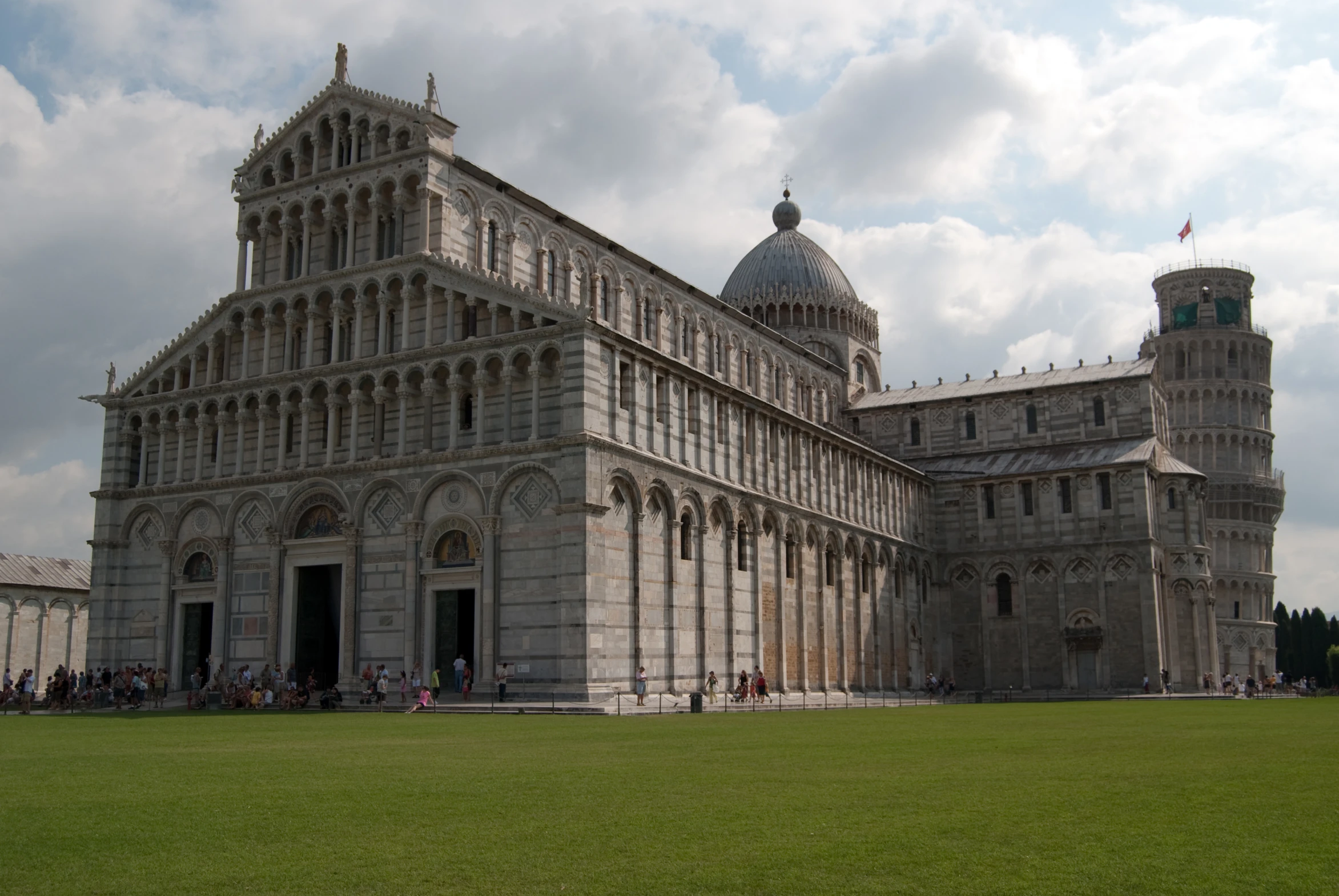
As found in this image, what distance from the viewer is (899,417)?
73500 mm

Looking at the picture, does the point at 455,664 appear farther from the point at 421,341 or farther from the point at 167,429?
the point at 167,429

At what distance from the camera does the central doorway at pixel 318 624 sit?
42656 mm

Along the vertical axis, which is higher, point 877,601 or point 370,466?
point 370,466

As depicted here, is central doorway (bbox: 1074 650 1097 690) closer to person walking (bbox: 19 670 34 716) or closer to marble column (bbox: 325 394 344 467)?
marble column (bbox: 325 394 344 467)

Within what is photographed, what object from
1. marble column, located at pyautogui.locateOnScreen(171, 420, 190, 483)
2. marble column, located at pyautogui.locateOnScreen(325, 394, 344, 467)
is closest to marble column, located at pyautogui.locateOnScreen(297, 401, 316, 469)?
marble column, located at pyautogui.locateOnScreen(325, 394, 344, 467)

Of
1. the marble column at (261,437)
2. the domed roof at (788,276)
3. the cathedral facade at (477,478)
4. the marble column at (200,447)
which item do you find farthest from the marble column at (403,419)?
the domed roof at (788,276)

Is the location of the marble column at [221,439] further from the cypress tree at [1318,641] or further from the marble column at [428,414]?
the cypress tree at [1318,641]

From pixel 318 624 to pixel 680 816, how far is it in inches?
1351

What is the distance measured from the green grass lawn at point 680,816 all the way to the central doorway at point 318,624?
20.8 meters

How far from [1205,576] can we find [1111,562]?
18.5 ft

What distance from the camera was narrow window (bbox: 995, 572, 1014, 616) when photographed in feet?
212

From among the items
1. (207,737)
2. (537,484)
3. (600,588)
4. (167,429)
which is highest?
(167,429)

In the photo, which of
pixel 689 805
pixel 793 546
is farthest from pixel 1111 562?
pixel 689 805

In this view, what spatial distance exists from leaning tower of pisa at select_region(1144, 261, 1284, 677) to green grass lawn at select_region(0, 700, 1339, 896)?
76.8 meters
